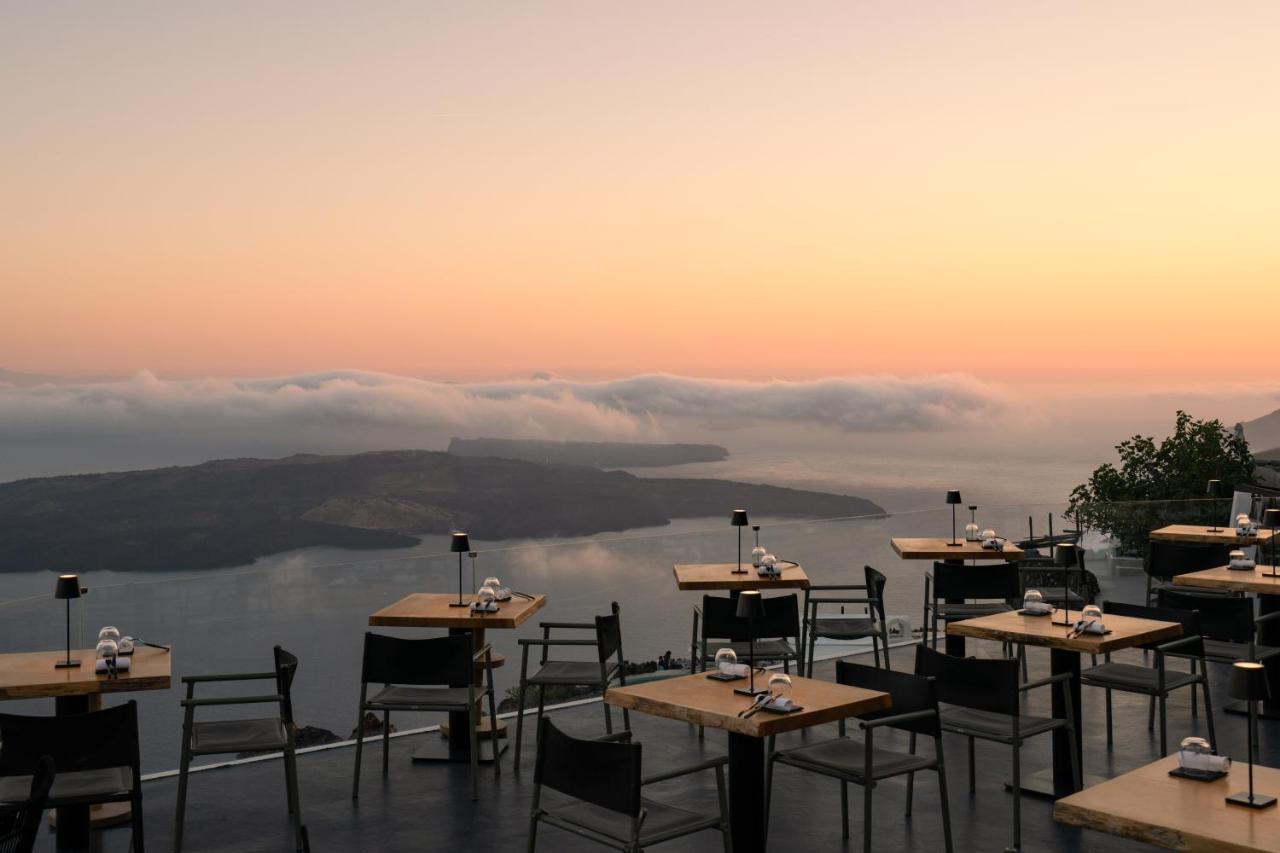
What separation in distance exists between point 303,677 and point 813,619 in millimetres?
3347

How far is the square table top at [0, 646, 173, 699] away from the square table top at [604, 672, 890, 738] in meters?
2.09

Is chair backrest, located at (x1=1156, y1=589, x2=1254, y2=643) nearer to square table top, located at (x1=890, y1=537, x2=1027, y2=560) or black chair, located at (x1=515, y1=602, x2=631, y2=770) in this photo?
square table top, located at (x1=890, y1=537, x2=1027, y2=560)

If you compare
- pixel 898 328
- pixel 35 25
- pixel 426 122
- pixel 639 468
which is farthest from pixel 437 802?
pixel 639 468

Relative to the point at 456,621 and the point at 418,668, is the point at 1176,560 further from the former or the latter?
the point at 418,668

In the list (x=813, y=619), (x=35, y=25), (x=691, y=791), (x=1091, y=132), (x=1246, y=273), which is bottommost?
(x=691, y=791)

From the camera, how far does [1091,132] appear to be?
14.6 m

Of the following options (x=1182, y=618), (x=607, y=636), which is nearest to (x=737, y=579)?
(x=607, y=636)

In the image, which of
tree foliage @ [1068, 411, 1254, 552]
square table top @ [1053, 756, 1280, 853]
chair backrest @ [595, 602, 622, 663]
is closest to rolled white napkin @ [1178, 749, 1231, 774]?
square table top @ [1053, 756, 1280, 853]

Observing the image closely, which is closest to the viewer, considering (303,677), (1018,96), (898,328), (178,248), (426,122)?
(303,677)

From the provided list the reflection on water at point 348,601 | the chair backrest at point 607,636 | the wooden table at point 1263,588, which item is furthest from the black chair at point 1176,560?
the chair backrest at point 607,636

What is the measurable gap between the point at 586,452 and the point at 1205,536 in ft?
265

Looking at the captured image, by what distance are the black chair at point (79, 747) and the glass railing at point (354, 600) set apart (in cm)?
219

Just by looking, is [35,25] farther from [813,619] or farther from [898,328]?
[898,328]

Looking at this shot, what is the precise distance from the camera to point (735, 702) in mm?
4535
